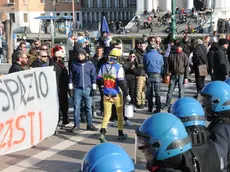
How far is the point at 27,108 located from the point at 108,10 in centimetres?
7004

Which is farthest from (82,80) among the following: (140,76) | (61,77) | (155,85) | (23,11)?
(23,11)

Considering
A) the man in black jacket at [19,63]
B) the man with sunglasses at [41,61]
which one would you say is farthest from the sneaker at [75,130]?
the man in black jacket at [19,63]

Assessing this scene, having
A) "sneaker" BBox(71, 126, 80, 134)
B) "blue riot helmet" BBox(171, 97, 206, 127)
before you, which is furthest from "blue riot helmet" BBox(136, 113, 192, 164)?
"sneaker" BBox(71, 126, 80, 134)

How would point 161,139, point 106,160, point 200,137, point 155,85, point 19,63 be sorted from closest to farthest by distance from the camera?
point 106,160 < point 161,139 < point 200,137 < point 19,63 < point 155,85

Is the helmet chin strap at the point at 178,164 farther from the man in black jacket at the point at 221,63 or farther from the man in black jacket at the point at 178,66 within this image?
the man in black jacket at the point at 221,63

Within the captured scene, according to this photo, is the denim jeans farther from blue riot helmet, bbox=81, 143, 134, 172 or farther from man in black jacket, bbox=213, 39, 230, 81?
blue riot helmet, bbox=81, 143, 134, 172

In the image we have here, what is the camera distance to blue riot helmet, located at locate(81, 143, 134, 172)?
8.06ft

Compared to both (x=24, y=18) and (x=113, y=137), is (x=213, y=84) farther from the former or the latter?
(x=24, y=18)

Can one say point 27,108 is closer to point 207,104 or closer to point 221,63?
point 207,104

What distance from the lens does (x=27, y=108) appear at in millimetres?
7715

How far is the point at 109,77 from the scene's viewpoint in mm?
7965

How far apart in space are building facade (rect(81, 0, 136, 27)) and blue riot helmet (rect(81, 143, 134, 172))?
2891 inches

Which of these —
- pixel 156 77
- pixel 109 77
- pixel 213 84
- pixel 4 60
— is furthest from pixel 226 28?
pixel 213 84

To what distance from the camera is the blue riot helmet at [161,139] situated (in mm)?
3006
